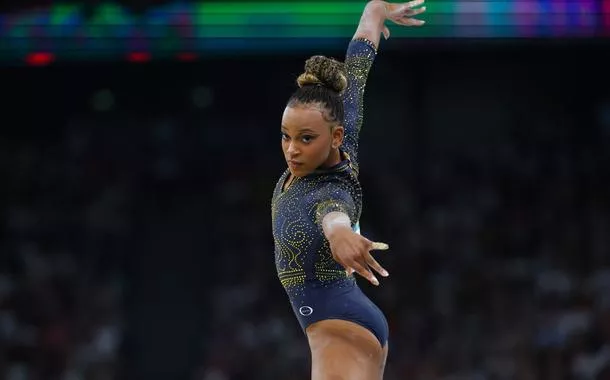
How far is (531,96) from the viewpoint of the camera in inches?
372

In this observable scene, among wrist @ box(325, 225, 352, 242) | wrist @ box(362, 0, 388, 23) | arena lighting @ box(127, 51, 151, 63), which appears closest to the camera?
wrist @ box(325, 225, 352, 242)

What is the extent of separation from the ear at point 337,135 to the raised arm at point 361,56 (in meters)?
0.17

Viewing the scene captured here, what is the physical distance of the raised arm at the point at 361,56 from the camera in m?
3.87

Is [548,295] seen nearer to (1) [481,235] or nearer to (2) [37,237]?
(1) [481,235]

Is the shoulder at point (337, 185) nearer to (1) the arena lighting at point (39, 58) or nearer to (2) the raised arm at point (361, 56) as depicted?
(2) the raised arm at point (361, 56)

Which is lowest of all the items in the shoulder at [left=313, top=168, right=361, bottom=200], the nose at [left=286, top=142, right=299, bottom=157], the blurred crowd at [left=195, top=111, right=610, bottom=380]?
the blurred crowd at [left=195, top=111, right=610, bottom=380]

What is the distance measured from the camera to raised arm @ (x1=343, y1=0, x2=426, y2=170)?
3869mm

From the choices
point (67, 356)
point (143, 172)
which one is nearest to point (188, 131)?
point (143, 172)

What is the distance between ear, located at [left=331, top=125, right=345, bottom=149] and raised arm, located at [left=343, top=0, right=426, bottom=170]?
17cm

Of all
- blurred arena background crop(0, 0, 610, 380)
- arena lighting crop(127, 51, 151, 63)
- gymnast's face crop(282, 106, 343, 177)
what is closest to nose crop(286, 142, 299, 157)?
gymnast's face crop(282, 106, 343, 177)

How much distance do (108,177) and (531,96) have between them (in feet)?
11.9

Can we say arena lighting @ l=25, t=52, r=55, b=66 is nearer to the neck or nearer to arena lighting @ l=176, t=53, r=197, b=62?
arena lighting @ l=176, t=53, r=197, b=62

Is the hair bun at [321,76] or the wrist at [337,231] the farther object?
the hair bun at [321,76]

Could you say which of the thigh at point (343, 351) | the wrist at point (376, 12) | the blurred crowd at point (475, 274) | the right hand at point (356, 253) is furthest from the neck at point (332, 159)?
the blurred crowd at point (475, 274)
